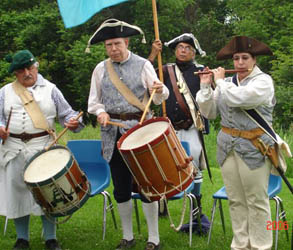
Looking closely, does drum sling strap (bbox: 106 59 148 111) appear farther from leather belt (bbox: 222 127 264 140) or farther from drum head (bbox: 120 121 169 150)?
leather belt (bbox: 222 127 264 140)

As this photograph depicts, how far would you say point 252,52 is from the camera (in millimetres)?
4762

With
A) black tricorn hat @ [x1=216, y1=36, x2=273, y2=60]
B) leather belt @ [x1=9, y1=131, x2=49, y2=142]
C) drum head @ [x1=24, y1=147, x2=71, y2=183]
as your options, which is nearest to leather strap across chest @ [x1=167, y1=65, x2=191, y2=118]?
black tricorn hat @ [x1=216, y1=36, x2=273, y2=60]

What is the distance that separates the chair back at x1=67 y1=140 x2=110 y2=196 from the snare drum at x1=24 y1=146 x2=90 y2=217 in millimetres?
1057

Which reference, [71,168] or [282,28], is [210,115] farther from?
[282,28]

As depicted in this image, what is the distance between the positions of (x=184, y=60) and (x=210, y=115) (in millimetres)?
1335

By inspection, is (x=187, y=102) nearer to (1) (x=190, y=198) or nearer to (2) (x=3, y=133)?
(1) (x=190, y=198)

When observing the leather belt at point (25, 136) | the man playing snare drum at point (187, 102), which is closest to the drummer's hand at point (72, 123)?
the leather belt at point (25, 136)

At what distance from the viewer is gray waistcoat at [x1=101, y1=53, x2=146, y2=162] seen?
520 centimetres

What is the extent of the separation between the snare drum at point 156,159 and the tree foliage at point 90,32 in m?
14.3

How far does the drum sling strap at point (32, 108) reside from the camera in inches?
211

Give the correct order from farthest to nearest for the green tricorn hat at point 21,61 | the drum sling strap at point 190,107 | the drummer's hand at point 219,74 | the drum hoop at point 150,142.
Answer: the drum sling strap at point 190,107
the green tricorn hat at point 21,61
the drummer's hand at point 219,74
the drum hoop at point 150,142

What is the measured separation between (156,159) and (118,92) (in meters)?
0.91

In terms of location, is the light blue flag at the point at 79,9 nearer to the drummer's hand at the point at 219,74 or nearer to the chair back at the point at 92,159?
the drummer's hand at the point at 219,74

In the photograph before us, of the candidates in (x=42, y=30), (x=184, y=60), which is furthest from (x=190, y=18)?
(x=184, y=60)
